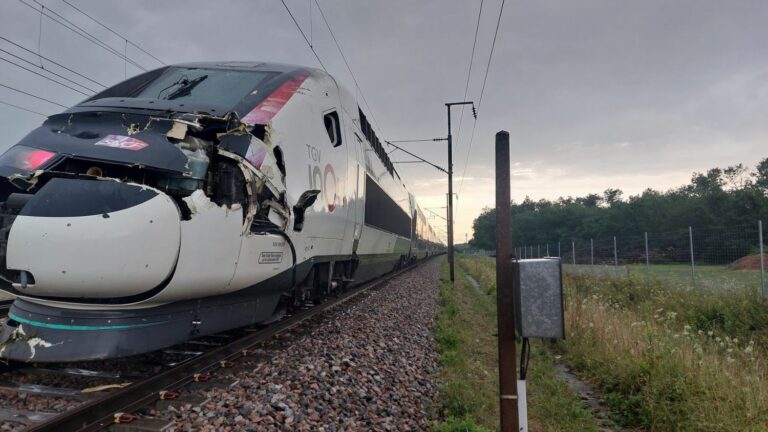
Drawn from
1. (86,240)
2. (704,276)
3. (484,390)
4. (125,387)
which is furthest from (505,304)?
(704,276)

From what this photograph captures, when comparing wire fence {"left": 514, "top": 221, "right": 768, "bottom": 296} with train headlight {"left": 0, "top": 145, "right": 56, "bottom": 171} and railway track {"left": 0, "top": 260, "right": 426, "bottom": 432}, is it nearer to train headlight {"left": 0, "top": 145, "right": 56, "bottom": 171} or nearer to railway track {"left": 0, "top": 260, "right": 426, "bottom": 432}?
railway track {"left": 0, "top": 260, "right": 426, "bottom": 432}

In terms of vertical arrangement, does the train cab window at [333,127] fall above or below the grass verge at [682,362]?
above

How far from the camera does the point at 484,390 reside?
5.38 meters

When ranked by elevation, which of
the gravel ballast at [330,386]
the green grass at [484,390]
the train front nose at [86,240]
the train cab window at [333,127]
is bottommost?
the green grass at [484,390]

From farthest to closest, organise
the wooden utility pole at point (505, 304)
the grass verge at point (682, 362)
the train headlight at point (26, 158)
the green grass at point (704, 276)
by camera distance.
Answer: the green grass at point (704, 276) → the grass verge at point (682, 362) → the train headlight at point (26, 158) → the wooden utility pole at point (505, 304)

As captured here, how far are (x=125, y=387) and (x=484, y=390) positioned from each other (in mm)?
3439

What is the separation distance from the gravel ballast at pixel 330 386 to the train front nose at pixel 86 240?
1.05 metres

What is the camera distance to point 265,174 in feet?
16.0

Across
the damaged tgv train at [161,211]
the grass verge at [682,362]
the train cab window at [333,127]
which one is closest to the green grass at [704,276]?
the grass verge at [682,362]

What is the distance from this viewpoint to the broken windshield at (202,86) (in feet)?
17.7

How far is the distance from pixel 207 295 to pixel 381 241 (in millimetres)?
7748

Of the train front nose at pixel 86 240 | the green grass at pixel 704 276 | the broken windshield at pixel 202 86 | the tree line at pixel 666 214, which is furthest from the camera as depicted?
the tree line at pixel 666 214

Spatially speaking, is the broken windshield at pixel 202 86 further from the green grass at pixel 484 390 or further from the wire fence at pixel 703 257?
the wire fence at pixel 703 257

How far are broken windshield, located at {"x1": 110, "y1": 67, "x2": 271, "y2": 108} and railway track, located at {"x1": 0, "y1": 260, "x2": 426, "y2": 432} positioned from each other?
8.27 ft
